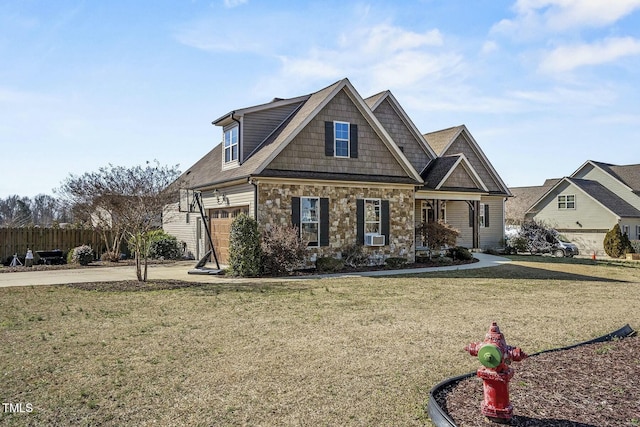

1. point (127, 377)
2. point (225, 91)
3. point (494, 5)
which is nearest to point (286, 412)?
point (127, 377)

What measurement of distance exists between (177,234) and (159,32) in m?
15.7

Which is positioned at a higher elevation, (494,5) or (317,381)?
(494,5)

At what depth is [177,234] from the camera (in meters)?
26.0

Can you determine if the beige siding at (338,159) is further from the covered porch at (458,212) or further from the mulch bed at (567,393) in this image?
the mulch bed at (567,393)

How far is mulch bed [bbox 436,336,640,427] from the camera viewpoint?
4.42m

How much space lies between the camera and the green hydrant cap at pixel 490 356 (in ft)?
13.8

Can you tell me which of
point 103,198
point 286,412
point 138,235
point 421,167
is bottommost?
point 286,412

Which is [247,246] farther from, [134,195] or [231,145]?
[231,145]

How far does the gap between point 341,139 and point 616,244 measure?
2391cm

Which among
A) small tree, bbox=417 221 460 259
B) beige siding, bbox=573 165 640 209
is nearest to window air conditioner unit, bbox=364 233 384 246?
small tree, bbox=417 221 460 259

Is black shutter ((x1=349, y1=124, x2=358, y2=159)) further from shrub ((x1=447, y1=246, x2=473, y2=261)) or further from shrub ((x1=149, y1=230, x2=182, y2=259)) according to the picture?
shrub ((x1=149, y1=230, x2=182, y2=259))

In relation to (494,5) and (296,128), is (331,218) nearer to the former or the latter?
(296,128)

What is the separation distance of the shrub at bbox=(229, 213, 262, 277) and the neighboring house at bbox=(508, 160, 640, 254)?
31042mm

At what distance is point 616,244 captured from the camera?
107 feet
